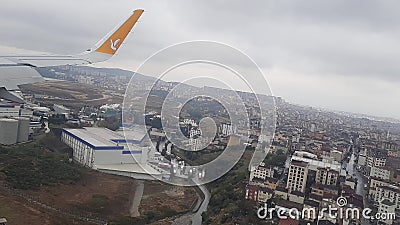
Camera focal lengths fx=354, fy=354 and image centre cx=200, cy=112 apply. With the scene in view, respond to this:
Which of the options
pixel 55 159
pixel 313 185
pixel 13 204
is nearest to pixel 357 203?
pixel 313 185

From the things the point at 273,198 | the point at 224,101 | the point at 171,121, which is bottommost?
the point at 273,198

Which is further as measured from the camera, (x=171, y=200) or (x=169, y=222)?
(x=171, y=200)

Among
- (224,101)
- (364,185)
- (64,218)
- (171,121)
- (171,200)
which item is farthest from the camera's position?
(364,185)

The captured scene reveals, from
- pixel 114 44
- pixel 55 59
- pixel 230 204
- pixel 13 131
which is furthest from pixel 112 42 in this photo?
pixel 13 131

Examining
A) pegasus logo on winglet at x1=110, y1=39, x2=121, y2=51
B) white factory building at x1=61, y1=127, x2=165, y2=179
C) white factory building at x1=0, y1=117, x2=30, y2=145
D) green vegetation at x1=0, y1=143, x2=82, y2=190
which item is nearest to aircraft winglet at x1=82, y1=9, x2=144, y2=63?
pegasus logo on winglet at x1=110, y1=39, x2=121, y2=51

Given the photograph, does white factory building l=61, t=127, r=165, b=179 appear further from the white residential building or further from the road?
the road

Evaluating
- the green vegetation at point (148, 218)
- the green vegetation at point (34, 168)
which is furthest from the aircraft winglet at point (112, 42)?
the green vegetation at point (34, 168)

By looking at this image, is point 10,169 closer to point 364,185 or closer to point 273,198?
point 273,198
